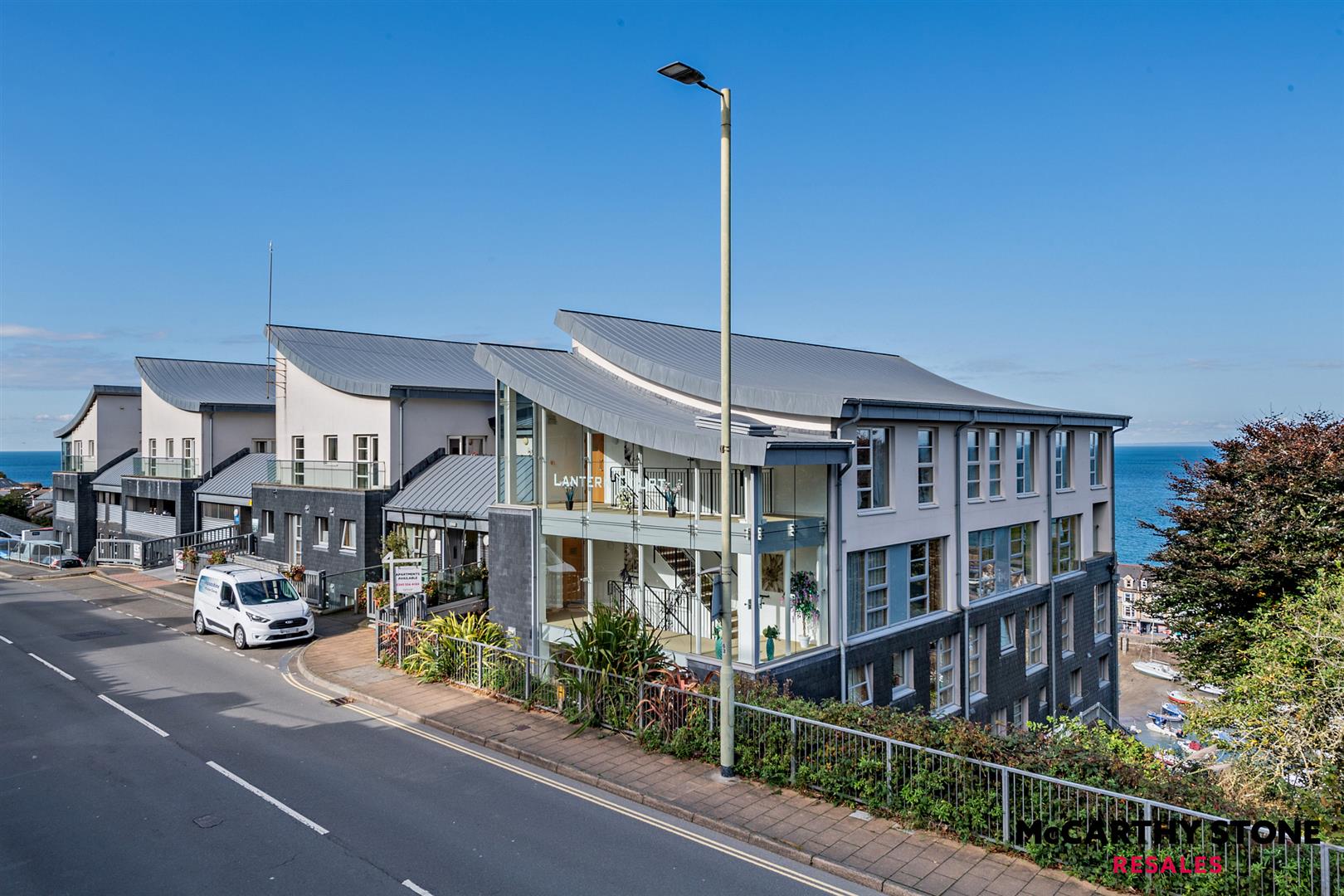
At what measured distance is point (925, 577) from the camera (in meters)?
20.2

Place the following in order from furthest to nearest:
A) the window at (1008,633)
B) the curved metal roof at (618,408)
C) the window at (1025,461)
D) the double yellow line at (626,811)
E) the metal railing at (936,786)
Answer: the window at (1025,461)
the window at (1008,633)
the curved metal roof at (618,408)
the double yellow line at (626,811)
the metal railing at (936,786)

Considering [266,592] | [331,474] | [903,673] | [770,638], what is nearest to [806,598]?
[770,638]

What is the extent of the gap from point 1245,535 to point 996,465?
600 centimetres

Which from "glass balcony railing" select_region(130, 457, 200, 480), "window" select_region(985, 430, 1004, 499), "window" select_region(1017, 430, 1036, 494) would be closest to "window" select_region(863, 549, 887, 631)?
"window" select_region(985, 430, 1004, 499)

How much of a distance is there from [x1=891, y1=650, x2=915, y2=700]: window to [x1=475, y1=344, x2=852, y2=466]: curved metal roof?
5862mm

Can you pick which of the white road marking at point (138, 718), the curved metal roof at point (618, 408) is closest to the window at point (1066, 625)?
the curved metal roof at point (618, 408)

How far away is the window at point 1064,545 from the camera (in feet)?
84.6

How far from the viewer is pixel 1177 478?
23.7 m

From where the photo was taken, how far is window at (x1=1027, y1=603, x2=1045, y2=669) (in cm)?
2461

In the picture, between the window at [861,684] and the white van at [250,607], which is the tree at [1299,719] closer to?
the window at [861,684]

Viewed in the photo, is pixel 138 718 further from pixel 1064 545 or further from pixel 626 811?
pixel 1064 545

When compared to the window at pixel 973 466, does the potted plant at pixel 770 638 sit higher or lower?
lower

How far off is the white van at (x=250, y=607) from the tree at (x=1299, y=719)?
68.6 ft

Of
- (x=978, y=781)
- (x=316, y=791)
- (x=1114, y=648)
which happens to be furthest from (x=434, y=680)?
(x=1114, y=648)
